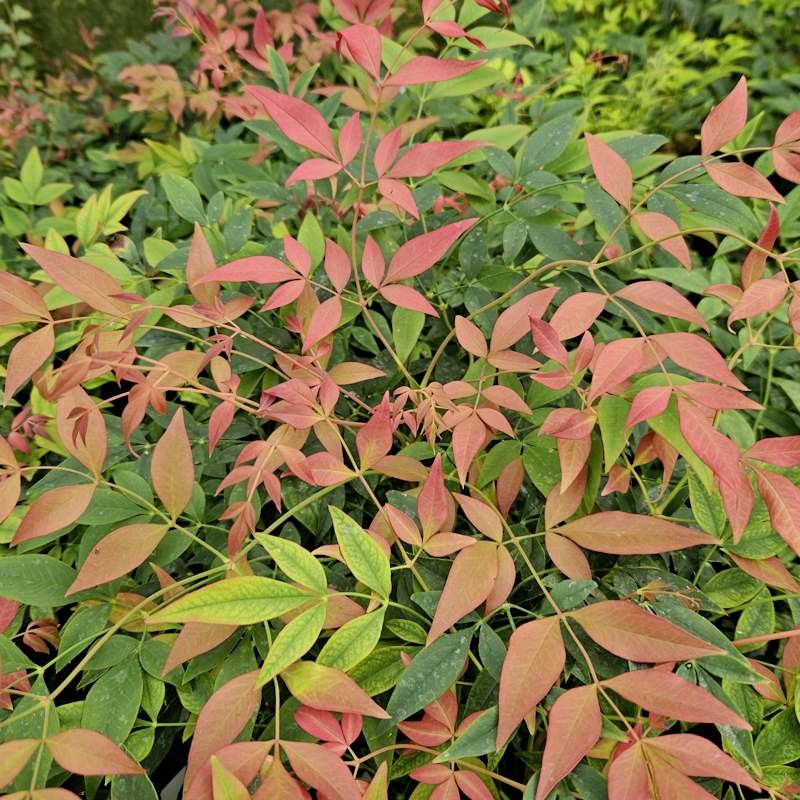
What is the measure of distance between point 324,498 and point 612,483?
333 millimetres

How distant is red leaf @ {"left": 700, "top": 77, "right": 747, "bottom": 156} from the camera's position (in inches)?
25.1

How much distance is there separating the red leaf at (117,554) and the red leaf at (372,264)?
12.5 inches

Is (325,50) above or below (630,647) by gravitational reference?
above

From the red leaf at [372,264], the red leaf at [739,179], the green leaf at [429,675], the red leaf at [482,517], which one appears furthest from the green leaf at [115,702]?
the red leaf at [739,179]

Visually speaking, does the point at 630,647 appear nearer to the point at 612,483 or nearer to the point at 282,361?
the point at 612,483

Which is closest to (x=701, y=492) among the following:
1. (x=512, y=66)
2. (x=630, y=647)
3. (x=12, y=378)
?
(x=630, y=647)

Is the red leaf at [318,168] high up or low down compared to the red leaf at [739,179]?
down

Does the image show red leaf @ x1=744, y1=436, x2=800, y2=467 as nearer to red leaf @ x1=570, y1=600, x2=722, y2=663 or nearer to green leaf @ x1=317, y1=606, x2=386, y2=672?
red leaf @ x1=570, y1=600, x2=722, y2=663

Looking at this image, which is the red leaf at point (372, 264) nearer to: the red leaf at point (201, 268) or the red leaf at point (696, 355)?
the red leaf at point (201, 268)

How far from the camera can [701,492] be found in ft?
2.22

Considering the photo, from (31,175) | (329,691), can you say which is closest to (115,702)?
(329,691)

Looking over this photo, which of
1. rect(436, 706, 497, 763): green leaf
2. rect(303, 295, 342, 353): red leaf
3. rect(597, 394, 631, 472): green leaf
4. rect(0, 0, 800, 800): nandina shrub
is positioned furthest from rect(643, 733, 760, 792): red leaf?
rect(303, 295, 342, 353): red leaf

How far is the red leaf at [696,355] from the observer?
543 millimetres

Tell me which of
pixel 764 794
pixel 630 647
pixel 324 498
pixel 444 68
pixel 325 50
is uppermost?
pixel 444 68
